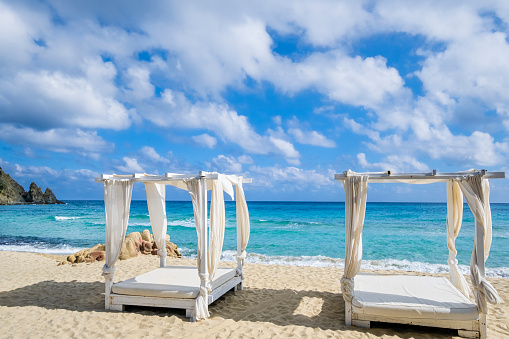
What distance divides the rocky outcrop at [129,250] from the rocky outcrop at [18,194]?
5400 centimetres

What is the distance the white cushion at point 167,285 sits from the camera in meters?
5.66

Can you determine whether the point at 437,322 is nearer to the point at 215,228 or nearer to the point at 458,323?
the point at 458,323

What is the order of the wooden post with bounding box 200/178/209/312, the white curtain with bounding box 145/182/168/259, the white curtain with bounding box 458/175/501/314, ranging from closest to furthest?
the white curtain with bounding box 458/175/501/314
the wooden post with bounding box 200/178/209/312
the white curtain with bounding box 145/182/168/259

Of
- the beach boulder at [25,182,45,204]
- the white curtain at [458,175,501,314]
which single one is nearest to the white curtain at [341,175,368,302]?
the white curtain at [458,175,501,314]

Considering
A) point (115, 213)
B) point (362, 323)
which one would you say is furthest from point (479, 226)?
point (115, 213)

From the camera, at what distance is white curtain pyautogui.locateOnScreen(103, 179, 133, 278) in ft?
19.9

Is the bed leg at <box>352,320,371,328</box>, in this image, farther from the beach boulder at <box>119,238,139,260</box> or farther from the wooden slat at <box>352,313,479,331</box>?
the beach boulder at <box>119,238,139,260</box>

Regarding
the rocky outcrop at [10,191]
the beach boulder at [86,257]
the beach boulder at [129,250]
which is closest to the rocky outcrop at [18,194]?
the rocky outcrop at [10,191]

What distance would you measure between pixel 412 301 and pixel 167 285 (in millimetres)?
4056

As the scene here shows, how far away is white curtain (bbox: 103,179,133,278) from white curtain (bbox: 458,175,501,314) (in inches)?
222

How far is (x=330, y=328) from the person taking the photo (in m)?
5.04

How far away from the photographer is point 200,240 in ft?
19.0

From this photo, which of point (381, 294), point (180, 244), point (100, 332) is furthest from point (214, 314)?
point (180, 244)

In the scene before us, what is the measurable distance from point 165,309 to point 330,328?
2997mm
